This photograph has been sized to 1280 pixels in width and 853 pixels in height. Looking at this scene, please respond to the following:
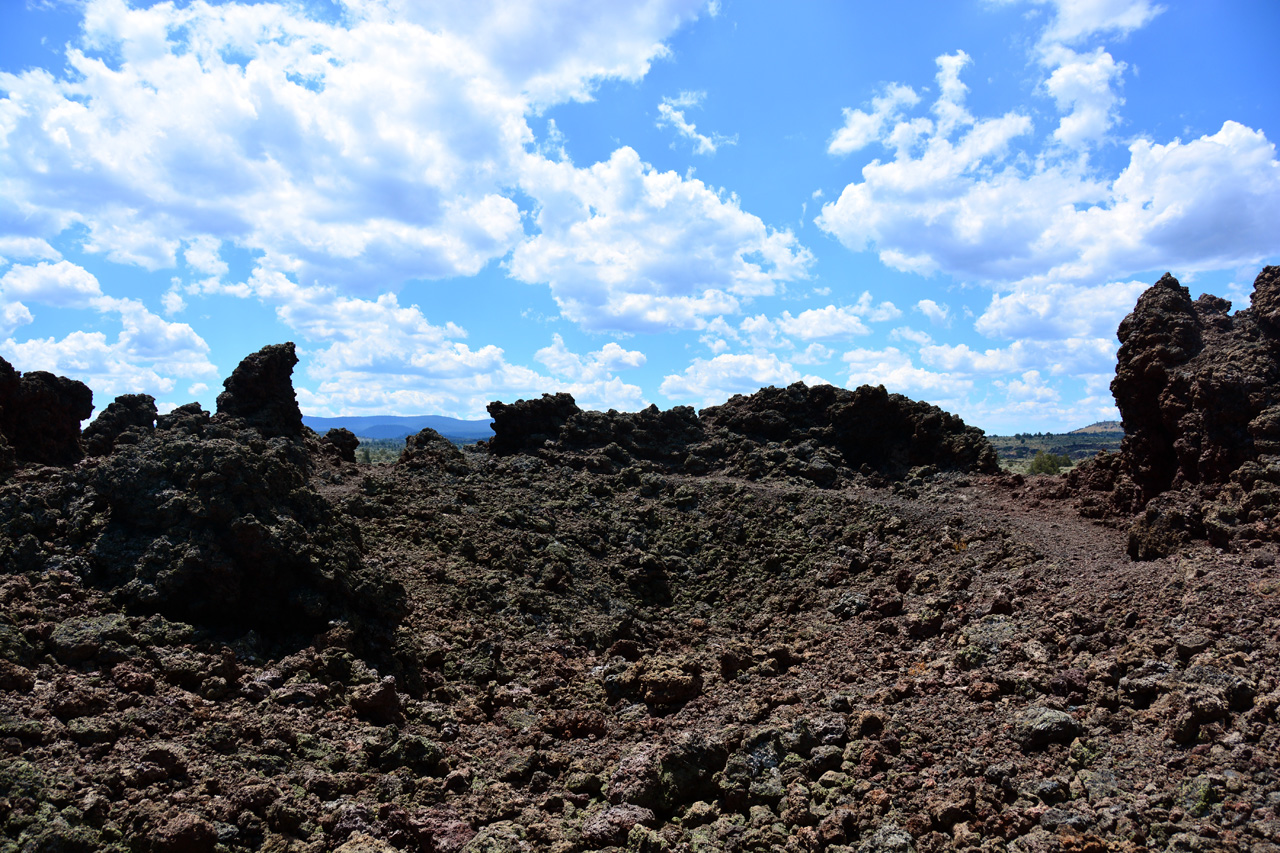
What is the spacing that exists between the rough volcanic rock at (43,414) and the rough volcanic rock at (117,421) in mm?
420

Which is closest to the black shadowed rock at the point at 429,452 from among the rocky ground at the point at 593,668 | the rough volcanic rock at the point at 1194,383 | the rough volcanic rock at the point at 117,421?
the rocky ground at the point at 593,668

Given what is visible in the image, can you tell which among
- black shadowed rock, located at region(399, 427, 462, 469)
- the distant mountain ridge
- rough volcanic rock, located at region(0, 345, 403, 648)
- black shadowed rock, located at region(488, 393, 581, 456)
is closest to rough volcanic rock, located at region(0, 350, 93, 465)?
rough volcanic rock, located at region(0, 345, 403, 648)

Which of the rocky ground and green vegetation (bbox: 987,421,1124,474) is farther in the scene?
green vegetation (bbox: 987,421,1124,474)

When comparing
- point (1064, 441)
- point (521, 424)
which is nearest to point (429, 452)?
point (521, 424)

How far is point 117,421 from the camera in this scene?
54.8 feet

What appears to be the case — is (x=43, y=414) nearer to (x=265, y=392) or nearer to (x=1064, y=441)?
(x=265, y=392)

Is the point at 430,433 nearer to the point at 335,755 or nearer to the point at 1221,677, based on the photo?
the point at 335,755

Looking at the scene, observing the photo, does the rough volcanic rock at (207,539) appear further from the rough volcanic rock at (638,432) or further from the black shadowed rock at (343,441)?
the rough volcanic rock at (638,432)

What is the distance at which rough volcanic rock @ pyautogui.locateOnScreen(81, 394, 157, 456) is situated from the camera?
1568 cm

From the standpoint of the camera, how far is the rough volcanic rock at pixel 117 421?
51.4ft

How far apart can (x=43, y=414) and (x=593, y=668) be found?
1377 cm

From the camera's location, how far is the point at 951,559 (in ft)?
47.0

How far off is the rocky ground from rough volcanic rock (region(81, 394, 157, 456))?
0.07 metres

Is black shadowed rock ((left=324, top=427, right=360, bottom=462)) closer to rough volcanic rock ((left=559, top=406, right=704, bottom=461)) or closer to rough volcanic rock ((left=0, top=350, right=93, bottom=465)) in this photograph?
rough volcanic rock ((left=0, top=350, right=93, bottom=465))
